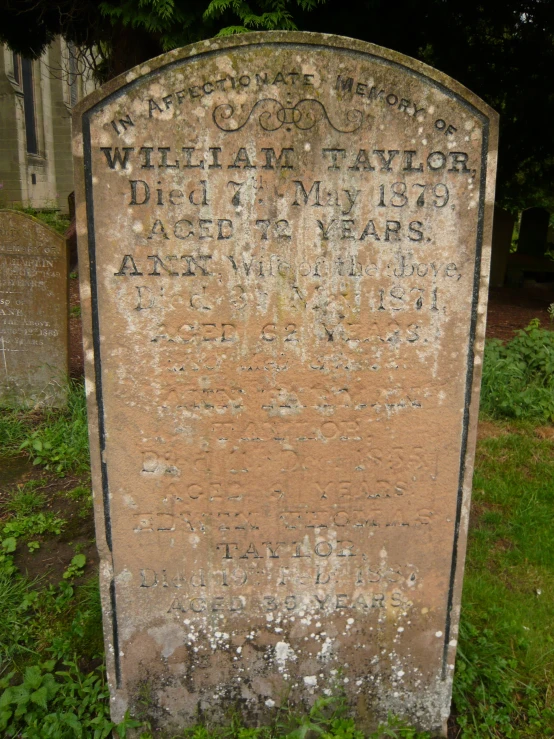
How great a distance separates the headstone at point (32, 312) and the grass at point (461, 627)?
1201 mm

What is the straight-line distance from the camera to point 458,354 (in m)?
2.30

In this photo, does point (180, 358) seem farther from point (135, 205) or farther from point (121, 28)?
point (121, 28)

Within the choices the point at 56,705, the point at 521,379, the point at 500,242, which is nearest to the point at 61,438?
the point at 56,705

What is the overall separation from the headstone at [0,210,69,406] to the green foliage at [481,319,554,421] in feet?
13.3

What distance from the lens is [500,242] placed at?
11320 millimetres

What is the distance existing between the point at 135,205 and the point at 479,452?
12.1ft

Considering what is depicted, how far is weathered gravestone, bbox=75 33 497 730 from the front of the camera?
80.4 inches

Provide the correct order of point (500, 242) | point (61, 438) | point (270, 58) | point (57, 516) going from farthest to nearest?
1. point (500, 242)
2. point (61, 438)
3. point (57, 516)
4. point (270, 58)

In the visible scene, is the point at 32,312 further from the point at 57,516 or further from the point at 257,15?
the point at 257,15

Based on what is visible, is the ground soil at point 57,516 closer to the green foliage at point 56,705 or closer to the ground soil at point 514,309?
the green foliage at point 56,705

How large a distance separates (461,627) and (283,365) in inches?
69.7

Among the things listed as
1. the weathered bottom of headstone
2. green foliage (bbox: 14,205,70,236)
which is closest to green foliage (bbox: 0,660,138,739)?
the weathered bottom of headstone

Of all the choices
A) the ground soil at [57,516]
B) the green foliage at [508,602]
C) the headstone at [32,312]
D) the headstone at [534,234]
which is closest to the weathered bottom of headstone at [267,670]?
the green foliage at [508,602]

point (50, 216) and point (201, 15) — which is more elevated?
point (201, 15)
